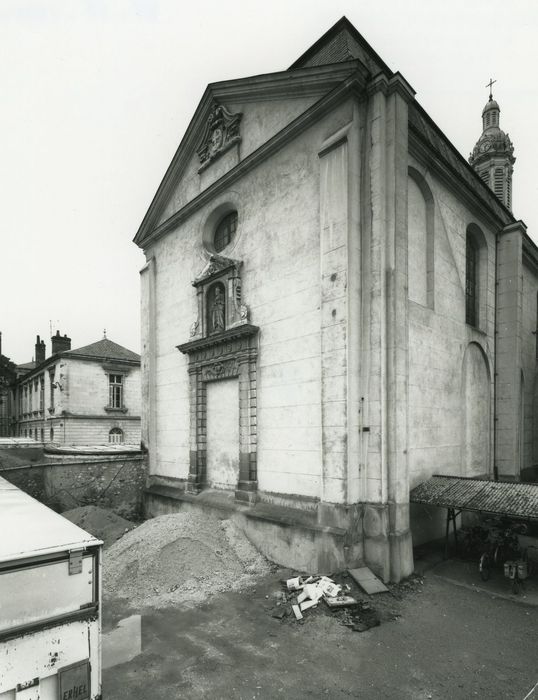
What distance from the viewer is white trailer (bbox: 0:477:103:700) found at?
3.88m

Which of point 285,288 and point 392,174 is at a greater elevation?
point 392,174

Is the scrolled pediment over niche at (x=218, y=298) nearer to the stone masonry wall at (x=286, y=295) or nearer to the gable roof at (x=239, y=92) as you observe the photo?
the stone masonry wall at (x=286, y=295)

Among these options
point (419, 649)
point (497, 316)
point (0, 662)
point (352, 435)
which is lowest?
point (419, 649)

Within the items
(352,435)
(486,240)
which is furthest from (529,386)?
(352,435)

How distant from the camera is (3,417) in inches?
1887

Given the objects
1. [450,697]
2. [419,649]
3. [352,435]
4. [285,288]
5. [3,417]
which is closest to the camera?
[450,697]

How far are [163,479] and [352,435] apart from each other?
9.50 meters

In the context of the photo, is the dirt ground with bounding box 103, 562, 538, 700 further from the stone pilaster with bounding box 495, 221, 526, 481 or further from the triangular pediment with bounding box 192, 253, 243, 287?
the triangular pediment with bounding box 192, 253, 243, 287

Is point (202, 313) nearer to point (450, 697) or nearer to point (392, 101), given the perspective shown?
point (392, 101)

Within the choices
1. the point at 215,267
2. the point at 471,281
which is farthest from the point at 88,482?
the point at 471,281

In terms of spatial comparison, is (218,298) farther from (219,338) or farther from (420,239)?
(420,239)

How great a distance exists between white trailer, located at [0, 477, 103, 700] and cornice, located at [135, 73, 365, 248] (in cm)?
1044

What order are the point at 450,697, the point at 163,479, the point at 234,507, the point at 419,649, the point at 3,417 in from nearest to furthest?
1. the point at 450,697
2. the point at 419,649
3. the point at 234,507
4. the point at 163,479
5. the point at 3,417

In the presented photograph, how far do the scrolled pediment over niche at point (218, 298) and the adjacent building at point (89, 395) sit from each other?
19596 millimetres
